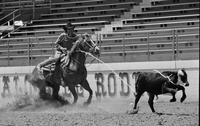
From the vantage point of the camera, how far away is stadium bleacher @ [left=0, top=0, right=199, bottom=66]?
17255mm

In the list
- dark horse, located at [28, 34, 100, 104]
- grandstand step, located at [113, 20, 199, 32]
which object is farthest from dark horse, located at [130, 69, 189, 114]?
grandstand step, located at [113, 20, 199, 32]

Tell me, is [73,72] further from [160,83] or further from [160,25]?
[160,25]

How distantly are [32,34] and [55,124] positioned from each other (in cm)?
1409

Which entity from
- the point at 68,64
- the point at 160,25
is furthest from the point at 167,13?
the point at 68,64

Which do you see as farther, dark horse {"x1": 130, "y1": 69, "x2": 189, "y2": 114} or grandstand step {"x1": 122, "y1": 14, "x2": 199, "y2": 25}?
grandstand step {"x1": 122, "y1": 14, "x2": 199, "y2": 25}

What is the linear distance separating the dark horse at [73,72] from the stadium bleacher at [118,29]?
11.7 feet

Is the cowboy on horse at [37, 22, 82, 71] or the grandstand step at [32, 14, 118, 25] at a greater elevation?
the grandstand step at [32, 14, 118, 25]

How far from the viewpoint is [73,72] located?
1360 centimetres

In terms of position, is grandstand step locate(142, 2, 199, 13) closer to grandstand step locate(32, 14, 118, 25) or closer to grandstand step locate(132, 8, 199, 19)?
grandstand step locate(132, 8, 199, 19)

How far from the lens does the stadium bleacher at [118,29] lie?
56.6 ft

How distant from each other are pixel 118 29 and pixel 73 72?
26.1ft

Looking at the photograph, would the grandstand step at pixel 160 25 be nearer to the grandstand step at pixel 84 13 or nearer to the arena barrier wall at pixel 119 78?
the grandstand step at pixel 84 13

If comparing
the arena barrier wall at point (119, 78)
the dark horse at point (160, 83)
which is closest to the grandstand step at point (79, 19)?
the arena barrier wall at point (119, 78)

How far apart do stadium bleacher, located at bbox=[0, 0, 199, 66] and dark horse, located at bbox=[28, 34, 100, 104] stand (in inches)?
141
